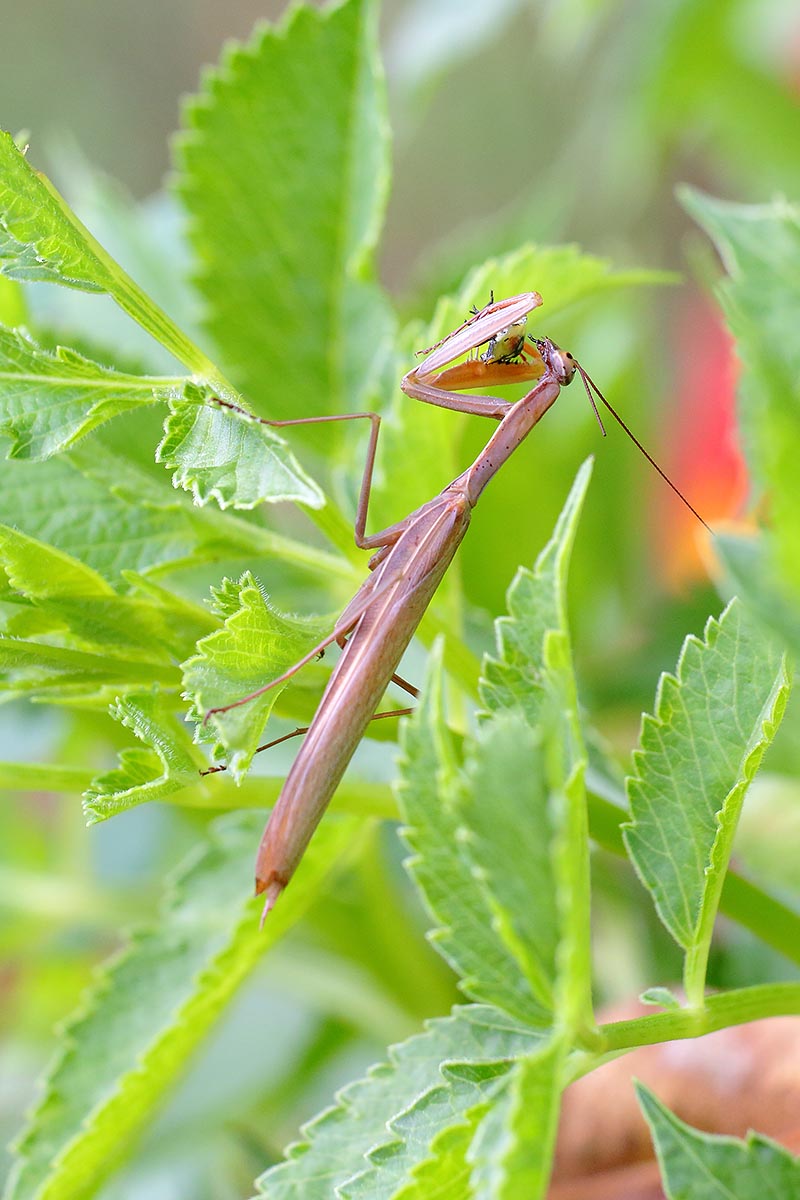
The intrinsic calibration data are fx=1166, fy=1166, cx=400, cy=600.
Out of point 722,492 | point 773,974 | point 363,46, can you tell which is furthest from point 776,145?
point 773,974

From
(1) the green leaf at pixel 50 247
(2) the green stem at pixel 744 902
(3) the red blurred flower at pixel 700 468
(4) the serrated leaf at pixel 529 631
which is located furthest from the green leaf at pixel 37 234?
(3) the red blurred flower at pixel 700 468

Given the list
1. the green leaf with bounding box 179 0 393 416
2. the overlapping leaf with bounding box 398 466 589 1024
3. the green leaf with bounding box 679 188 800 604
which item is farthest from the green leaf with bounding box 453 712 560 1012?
the green leaf with bounding box 179 0 393 416

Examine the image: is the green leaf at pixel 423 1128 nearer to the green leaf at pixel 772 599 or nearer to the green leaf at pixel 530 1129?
the green leaf at pixel 530 1129

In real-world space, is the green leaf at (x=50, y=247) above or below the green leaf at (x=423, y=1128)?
above

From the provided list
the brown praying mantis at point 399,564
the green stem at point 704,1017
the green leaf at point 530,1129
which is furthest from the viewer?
the brown praying mantis at point 399,564

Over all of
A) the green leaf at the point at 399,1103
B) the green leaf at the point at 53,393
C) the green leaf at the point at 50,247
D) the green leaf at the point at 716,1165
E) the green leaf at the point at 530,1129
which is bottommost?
the green leaf at the point at 716,1165

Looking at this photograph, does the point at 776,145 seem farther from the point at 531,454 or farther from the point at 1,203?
the point at 1,203

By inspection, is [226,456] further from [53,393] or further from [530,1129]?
[530,1129]
